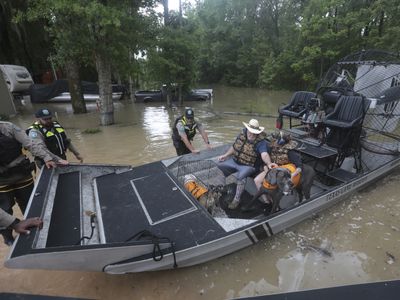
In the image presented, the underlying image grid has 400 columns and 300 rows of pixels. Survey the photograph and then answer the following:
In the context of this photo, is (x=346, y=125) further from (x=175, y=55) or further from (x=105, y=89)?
(x=175, y=55)

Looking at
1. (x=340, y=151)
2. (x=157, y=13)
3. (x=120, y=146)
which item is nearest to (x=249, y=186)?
A: (x=340, y=151)

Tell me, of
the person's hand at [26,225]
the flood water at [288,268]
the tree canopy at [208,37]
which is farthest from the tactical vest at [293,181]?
the tree canopy at [208,37]

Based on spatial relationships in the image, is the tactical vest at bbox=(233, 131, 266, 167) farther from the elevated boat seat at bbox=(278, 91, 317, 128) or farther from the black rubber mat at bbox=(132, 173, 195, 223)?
the elevated boat seat at bbox=(278, 91, 317, 128)

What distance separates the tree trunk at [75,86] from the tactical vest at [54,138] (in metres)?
8.89

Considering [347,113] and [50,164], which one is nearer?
[50,164]

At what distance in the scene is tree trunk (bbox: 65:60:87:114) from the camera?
12.0 metres

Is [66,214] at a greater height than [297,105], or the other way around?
[297,105]

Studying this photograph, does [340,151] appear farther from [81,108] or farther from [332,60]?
[332,60]

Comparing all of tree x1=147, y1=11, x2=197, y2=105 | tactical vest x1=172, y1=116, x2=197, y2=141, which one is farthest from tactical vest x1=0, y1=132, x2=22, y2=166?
tree x1=147, y1=11, x2=197, y2=105

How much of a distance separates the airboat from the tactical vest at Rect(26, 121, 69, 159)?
0.42 metres

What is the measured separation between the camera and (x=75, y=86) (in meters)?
12.5

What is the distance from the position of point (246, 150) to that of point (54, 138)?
2928mm

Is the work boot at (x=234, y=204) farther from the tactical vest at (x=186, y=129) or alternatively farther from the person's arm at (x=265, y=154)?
the tactical vest at (x=186, y=129)

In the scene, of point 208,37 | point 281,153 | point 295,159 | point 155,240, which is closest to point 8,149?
point 155,240
